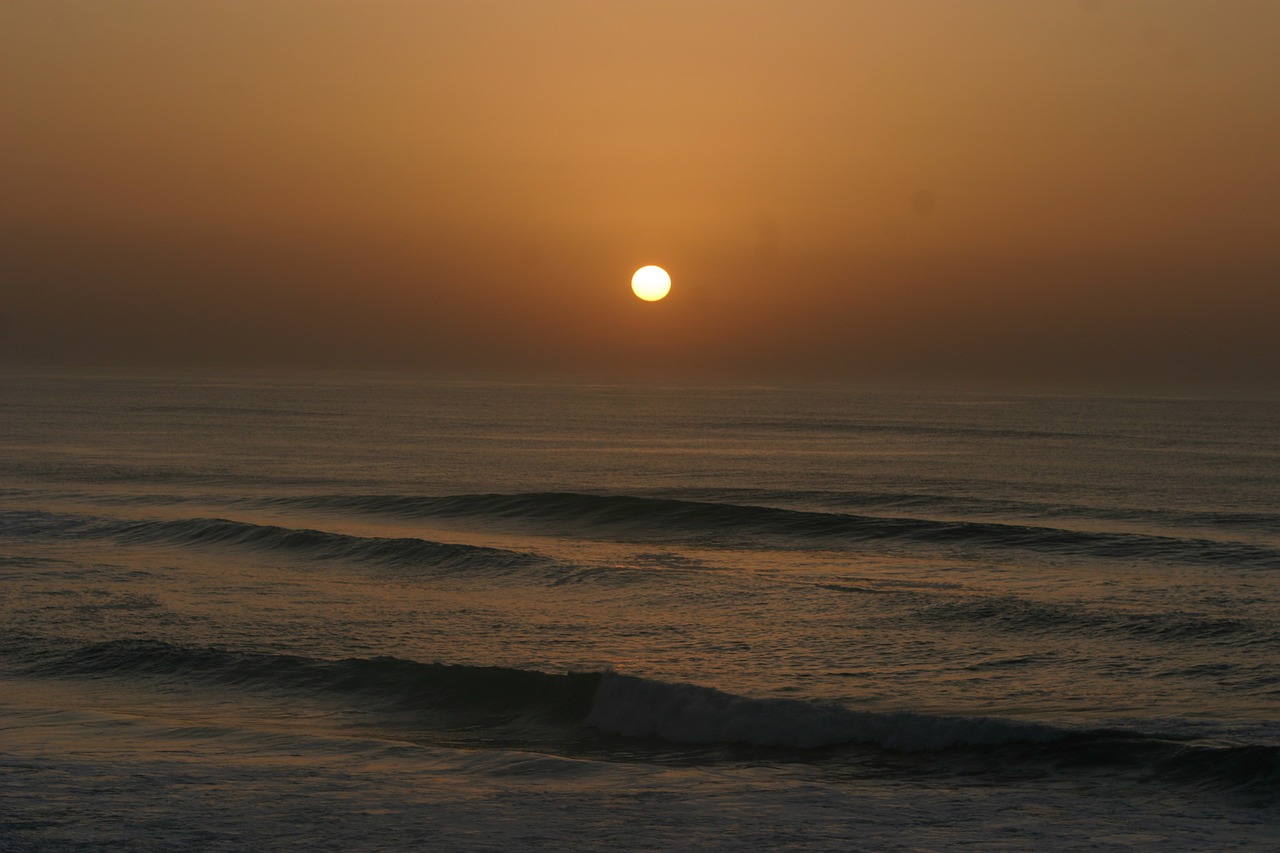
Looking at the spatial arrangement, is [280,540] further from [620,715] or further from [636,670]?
[620,715]

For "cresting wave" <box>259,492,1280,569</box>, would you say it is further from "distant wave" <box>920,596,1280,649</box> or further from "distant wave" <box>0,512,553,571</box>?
"distant wave" <box>920,596,1280,649</box>

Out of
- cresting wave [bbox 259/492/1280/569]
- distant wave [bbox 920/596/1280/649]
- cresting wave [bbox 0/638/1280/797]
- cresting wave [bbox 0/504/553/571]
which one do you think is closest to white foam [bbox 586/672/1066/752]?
cresting wave [bbox 0/638/1280/797]

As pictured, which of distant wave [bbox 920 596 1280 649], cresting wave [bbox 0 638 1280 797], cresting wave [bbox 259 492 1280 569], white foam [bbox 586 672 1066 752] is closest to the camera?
cresting wave [bbox 0 638 1280 797]

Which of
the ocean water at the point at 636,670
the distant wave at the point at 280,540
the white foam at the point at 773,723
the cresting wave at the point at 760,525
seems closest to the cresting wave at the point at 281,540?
the distant wave at the point at 280,540

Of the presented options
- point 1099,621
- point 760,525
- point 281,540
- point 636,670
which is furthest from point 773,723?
point 760,525

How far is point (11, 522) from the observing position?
33781 millimetres

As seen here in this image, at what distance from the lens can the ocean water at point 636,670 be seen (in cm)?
1164

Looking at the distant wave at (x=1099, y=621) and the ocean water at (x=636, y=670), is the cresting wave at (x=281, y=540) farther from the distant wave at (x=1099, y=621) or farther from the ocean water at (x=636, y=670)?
the distant wave at (x=1099, y=621)

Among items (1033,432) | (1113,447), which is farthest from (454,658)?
(1033,432)

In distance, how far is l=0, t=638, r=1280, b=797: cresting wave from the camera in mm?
13773

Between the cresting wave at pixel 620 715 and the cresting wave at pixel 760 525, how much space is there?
16230mm

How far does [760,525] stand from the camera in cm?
3631

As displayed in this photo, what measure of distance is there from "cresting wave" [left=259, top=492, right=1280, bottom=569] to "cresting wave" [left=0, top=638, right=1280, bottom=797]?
53.2 ft

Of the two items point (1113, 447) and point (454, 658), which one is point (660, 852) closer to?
point (454, 658)
